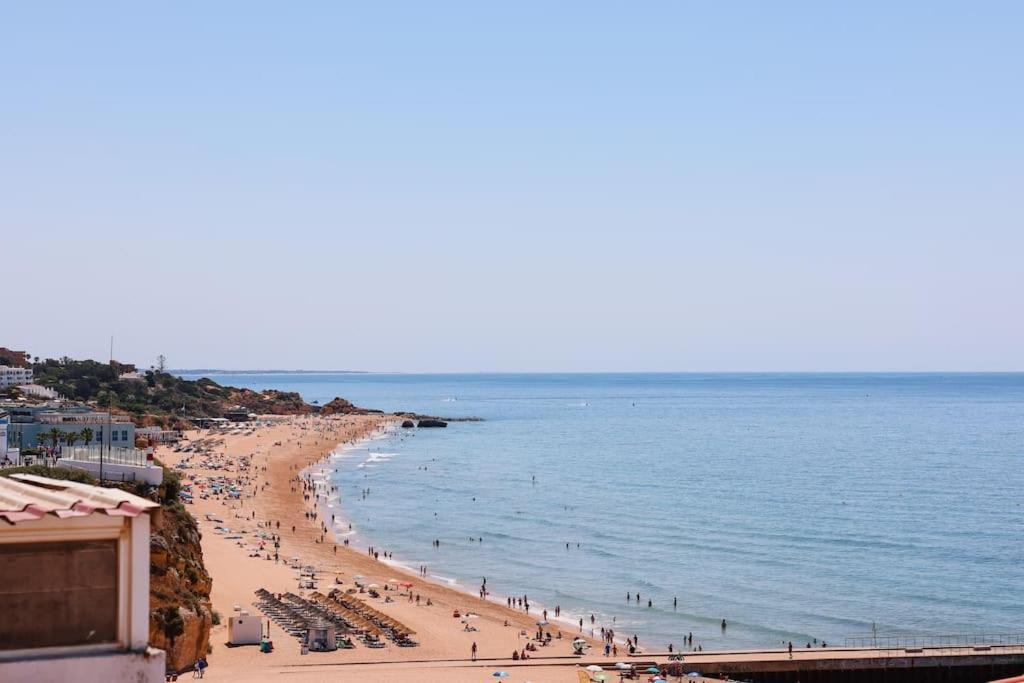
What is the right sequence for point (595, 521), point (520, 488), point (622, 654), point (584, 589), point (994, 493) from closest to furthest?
point (622, 654) < point (584, 589) < point (595, 521) < point (994, 493) < point (520, 488)

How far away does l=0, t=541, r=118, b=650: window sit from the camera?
4934mm

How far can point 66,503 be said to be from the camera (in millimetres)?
5133

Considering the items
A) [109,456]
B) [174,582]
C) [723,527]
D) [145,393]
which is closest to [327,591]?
[109,456]

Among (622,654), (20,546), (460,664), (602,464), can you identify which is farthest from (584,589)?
(602,464)

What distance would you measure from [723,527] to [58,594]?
208 feet

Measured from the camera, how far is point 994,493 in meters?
79.2

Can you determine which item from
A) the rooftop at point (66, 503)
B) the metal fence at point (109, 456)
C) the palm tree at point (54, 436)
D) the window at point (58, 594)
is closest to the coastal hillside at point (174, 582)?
the metal fence at point (109, 456)

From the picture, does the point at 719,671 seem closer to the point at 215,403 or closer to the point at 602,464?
the point at 602,464

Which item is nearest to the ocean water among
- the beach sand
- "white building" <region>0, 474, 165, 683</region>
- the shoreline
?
the shoreline

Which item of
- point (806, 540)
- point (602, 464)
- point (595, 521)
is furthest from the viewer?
point (602, 464)

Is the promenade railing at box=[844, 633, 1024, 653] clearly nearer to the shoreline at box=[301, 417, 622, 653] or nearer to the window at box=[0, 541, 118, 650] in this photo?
the shoreline at box=[301, 417, 622, 653]

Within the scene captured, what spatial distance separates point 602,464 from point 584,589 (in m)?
54.2

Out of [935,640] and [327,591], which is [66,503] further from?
[327,591]

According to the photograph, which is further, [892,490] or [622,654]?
[892,490]
